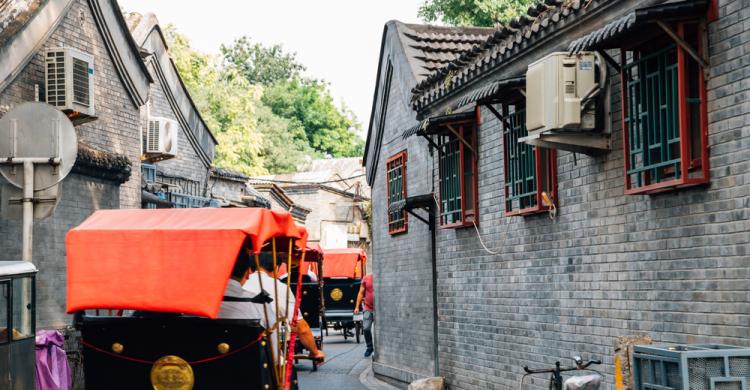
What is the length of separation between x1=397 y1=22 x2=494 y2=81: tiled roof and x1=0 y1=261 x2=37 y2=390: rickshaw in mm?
8997

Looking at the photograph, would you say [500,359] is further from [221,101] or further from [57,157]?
[221,101]

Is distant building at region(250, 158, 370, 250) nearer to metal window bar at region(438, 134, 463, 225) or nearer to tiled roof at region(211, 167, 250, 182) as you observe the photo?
tiled roof at region(211, 167, 250, 182)

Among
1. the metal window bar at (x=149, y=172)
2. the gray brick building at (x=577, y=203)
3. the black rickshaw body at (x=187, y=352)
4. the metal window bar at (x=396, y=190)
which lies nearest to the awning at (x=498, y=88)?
the gray brick building at (x=577, y=203)

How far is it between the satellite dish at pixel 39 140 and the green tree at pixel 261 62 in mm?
66715

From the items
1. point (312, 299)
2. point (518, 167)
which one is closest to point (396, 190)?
point (312, 299)

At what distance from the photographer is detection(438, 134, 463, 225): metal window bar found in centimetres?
1488

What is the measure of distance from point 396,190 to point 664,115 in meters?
10.2

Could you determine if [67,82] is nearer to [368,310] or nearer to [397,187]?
[397,187]

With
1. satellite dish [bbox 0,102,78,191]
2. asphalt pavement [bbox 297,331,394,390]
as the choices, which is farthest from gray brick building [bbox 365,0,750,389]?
satellite dish [bbox 0,102,78,191]

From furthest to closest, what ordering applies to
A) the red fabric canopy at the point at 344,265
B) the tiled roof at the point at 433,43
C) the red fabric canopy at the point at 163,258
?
1. the red fabric canopy at the point at 344,265
2. the tiled roof at the point at 433,43
3. the red fabric canopy at the point at 163,258

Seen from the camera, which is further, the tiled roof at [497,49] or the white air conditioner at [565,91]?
the tiled roof at [497,49]

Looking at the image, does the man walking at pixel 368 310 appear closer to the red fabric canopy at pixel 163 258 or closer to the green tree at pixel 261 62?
the red fabric canopy at pixel 163 258

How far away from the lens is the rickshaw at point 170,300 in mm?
8578

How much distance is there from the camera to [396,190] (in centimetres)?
1877
